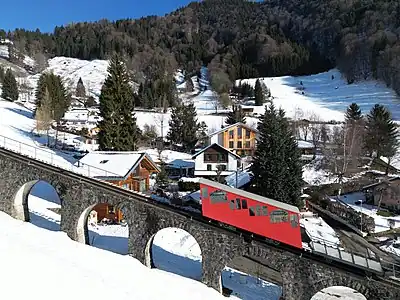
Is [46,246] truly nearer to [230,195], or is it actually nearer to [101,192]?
[101,192]

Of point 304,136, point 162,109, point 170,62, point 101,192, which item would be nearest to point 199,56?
point 170,62

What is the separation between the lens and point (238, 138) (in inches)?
2404

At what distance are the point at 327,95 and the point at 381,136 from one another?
68407 millimetres

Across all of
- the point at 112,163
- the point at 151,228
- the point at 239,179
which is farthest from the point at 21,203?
the point at 239,179

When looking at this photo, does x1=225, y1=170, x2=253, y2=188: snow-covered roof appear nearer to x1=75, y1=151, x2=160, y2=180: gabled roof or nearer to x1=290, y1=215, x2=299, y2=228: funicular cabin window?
x1=75, y1=151, x2=160, y2=180: gabled roof

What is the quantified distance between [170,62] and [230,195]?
153271 mm

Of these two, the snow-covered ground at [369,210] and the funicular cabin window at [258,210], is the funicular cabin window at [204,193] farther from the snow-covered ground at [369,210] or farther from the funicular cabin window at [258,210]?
the snow-covered ground at [369,210]

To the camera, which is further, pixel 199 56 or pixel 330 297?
pixel 199 56

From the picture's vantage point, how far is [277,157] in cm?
3866

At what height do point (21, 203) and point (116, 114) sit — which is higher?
point (116, 114)

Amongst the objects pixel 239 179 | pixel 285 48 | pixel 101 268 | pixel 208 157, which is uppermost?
pixel 285 48

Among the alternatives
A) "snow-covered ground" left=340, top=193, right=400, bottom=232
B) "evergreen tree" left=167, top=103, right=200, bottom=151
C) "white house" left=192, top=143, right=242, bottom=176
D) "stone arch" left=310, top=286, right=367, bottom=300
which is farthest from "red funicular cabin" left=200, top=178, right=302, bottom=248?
"evergreen tree" left=167, top=103, right=200, bottom=151

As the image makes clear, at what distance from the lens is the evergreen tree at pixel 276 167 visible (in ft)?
126

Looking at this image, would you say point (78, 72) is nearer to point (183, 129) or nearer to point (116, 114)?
point (183, 129)
